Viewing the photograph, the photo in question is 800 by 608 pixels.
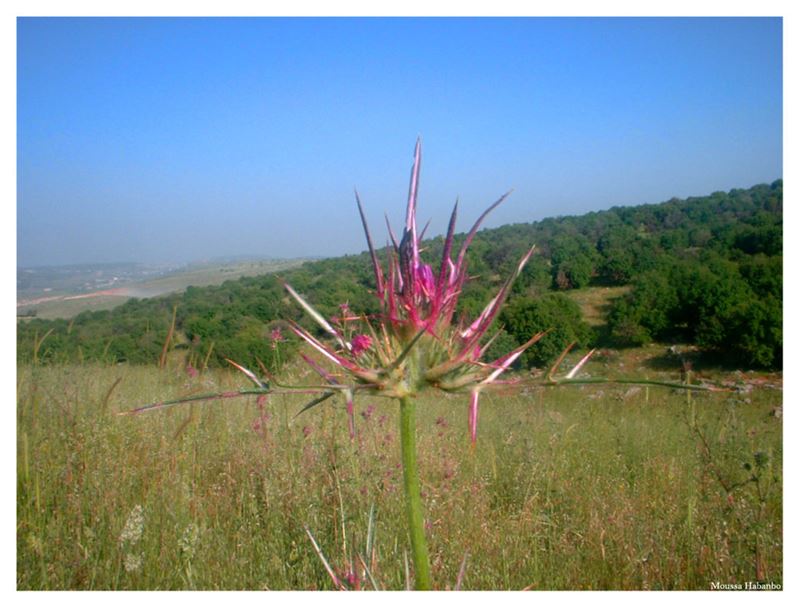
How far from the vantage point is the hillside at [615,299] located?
18.4ft

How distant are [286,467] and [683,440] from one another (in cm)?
320

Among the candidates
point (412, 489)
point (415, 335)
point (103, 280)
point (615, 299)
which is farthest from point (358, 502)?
point (615, 299)

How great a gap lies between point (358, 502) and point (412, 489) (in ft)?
7.02

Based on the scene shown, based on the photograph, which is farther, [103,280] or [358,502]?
[103,280]

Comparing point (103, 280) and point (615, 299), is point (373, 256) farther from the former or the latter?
point (615, 299)

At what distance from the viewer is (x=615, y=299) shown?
9828 millimetres

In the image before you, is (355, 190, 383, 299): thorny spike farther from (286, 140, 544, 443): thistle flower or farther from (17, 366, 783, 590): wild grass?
(17, 366, 783, 590): wild grass

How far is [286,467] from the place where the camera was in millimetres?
3027

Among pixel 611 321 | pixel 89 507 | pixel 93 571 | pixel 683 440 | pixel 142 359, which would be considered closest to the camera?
pixel 93 571

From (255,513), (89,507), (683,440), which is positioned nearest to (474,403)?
(255,513)

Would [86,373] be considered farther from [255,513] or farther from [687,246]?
[687,246]

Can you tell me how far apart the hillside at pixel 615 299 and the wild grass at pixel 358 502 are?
1.21 meters

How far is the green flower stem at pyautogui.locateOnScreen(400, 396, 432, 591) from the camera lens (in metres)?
0.71

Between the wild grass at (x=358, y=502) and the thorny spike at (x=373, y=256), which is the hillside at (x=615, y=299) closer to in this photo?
the wild grass at (x=358, y=502)
